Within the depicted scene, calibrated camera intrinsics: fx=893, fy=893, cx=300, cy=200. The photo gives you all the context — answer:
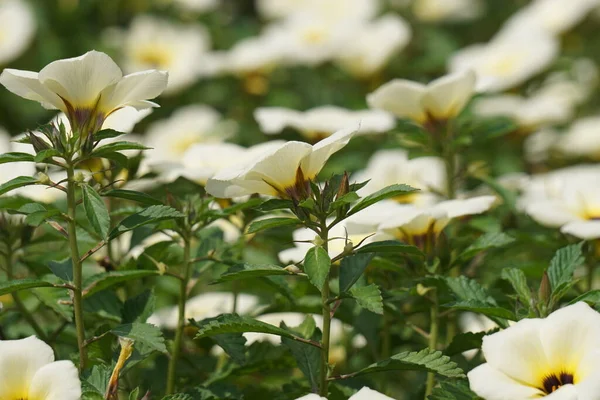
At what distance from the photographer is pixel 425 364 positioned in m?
1.14

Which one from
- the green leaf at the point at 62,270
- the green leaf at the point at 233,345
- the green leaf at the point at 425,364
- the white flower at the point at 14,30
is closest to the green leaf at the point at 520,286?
the green leaf at the point at 425,364

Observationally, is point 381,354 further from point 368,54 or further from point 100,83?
point 368,54

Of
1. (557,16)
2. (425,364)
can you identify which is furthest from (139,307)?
(557,16)

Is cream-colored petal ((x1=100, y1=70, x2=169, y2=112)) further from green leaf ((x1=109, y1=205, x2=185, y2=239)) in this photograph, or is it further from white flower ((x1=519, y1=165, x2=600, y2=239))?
white flower ((x1=519, y1=165, x2=600, y2=239))

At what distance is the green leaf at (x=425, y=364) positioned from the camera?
1.12m

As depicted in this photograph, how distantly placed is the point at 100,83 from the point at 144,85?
0.06m

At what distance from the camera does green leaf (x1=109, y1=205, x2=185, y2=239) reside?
1164 mm

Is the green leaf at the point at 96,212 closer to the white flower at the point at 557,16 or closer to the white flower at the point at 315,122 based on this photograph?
the white flower at the point at 315,122

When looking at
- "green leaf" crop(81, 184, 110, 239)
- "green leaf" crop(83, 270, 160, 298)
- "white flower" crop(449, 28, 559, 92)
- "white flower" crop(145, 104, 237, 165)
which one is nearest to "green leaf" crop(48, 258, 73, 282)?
"green leaf" crop(83, 270, 160, 298)

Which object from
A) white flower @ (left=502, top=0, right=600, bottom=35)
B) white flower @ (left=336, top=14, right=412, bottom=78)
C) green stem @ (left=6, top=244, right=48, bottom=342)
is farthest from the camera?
white flower @ (left=502, top=0, right=600, bottom=35)

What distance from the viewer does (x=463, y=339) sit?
1270 millimetres

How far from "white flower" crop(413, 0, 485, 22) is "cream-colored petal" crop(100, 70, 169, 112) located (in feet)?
9.00

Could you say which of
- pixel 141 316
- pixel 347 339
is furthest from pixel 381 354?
pixel 141 316

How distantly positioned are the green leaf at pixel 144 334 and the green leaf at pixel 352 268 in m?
0.25
